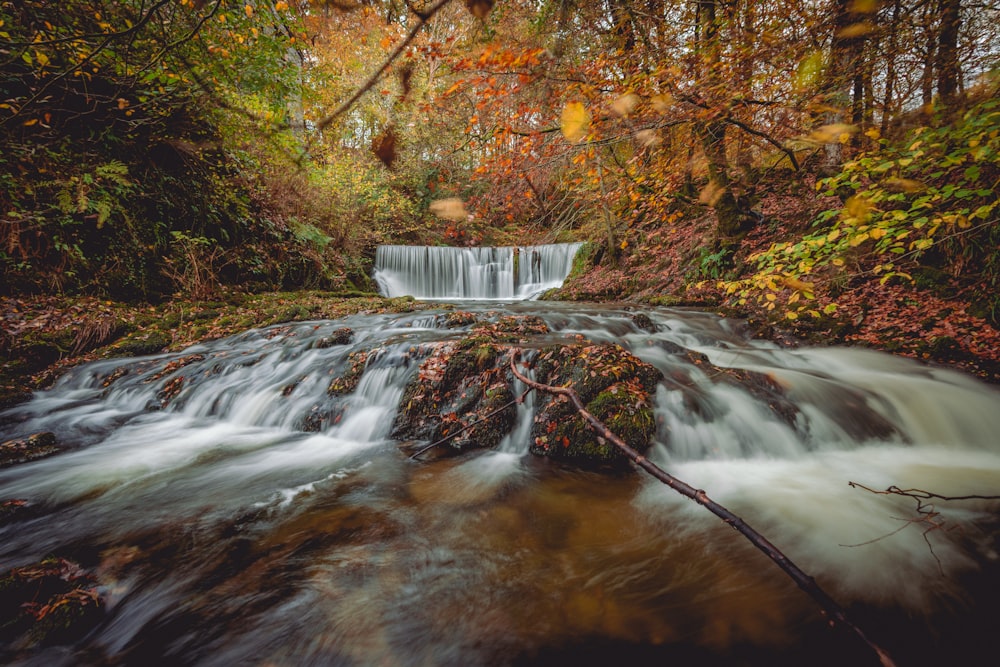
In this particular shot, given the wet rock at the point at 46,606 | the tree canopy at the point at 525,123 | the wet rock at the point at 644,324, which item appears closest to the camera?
the wet rock at the point at 46,606

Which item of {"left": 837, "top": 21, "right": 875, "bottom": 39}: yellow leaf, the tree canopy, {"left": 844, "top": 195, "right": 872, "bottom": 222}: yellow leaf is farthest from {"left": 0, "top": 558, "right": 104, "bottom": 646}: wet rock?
{"left": 837, "top": 21, "right": 875, "bottom": 39}: yellow leaf

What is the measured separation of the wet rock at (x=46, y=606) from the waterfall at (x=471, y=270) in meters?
12.5

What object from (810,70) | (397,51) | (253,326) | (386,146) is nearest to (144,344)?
(253,326)

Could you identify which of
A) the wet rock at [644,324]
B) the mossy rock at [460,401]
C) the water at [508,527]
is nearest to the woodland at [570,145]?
the wet rock at [644,324]

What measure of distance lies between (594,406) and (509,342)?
1887 millimetres

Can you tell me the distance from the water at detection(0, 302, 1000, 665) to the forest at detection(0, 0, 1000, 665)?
26 millimetres

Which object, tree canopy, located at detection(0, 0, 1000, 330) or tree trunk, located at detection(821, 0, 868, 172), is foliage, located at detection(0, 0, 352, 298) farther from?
tree trunk, located at detection(821, 0, 868, 172)

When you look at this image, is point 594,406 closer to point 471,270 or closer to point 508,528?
point 508,528

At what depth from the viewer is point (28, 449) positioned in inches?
145

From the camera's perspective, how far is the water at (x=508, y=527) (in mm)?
1767

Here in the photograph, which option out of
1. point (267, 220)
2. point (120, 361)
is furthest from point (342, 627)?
point (267, 220)

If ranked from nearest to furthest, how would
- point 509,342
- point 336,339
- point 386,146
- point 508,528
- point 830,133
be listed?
point 508,528 → point 386,146 → point 830,133 → point 509,342 → point 336,339

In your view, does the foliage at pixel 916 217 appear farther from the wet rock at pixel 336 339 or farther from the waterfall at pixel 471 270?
the waterfall at pixel 471 270

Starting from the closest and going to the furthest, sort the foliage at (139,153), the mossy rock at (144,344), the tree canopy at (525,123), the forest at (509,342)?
the forest at (509,342), the tree canopy at (525,123), the foliage at (139,153), the mossy rock at (144,344)
